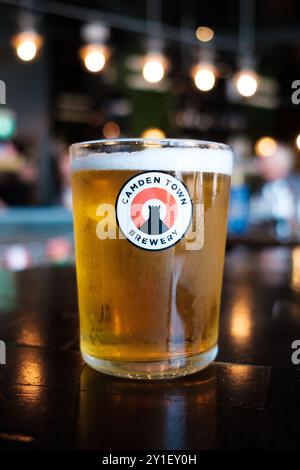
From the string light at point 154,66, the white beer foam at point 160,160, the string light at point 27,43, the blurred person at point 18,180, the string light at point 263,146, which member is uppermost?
the string light at point 27,43

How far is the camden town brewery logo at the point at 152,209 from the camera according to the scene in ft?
1.79

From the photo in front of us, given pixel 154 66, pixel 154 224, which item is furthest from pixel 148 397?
pixel 154 66

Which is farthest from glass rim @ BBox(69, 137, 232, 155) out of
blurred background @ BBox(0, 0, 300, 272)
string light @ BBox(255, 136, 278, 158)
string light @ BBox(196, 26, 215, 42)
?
string light @ BBox(255, 136, 278, 158)

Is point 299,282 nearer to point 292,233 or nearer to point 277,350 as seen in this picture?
point 277,350

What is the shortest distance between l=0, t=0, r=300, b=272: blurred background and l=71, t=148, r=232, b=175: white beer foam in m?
4.22

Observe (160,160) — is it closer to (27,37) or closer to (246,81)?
(27,37)

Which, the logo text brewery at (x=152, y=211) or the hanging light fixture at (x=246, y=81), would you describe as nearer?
the logo text brewery at (x=152, y=211)

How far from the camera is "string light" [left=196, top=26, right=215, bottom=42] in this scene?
5973 millimetres

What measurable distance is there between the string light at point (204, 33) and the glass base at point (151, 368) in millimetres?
5918

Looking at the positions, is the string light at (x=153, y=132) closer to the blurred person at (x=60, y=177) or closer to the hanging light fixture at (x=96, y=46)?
the blurred person at (x=60, y=177)

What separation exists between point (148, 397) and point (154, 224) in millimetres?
173

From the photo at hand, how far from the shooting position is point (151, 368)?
55 centimetres

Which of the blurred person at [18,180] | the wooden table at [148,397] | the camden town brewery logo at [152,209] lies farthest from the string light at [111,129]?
the camden town brewery logo at [152,209]
